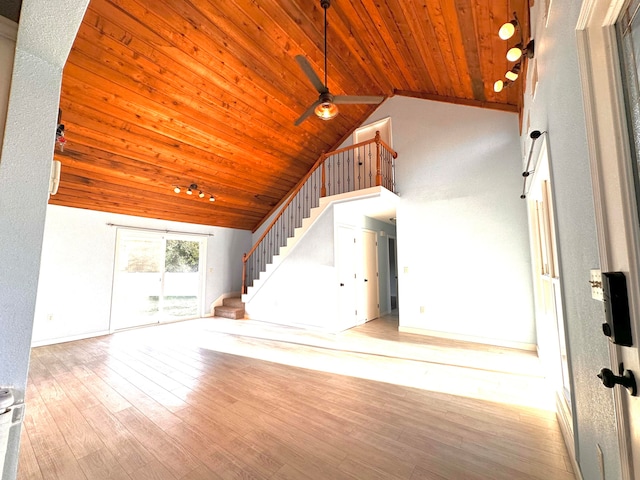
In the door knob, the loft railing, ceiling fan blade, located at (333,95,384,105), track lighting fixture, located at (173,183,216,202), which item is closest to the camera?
the door knob

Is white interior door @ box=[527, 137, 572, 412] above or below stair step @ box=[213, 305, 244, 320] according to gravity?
above

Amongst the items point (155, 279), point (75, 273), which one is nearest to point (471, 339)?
point (155, 279)

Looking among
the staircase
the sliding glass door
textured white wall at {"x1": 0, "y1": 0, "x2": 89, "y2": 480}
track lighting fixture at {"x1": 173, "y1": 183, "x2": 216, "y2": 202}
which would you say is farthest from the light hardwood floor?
track lighting fixture at {"x1": 173, "y1": 183, "x2": 216, "y2": 202}

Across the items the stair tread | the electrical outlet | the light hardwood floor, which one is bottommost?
the light hardwood floor

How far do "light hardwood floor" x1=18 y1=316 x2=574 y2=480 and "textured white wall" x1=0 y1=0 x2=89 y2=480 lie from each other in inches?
46.2

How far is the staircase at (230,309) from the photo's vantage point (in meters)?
6.50

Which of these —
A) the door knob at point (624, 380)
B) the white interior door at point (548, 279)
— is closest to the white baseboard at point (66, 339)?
the door knob at point (624, 380)

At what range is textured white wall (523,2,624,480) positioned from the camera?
1113 millimetres

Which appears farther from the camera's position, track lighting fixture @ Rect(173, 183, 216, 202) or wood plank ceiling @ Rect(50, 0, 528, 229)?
track lighting fixture @ Rect(173, 183, 216, 202)

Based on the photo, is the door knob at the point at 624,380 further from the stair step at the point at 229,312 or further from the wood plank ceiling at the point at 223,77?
the stair step at the point at 229,312

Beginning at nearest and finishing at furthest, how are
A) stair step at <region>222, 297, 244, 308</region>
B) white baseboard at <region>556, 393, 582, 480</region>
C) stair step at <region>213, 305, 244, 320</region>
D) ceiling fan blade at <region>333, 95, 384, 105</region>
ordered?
white baseboard at <region>556, 393, 582, 480</region> → ceiling fan blade at <region>333, 95, 384, 105</region> → stair step at <region>213, 305, 244, 320</region> → stair step at <region>222, 297, 244, 308</region>

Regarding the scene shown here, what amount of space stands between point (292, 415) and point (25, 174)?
7.79 feet

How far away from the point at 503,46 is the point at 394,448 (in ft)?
14.3

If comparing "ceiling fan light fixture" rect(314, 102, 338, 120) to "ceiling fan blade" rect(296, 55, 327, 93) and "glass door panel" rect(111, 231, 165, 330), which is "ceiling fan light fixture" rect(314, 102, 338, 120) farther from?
"glass door panel" rect(111, 231, 165, 330)
